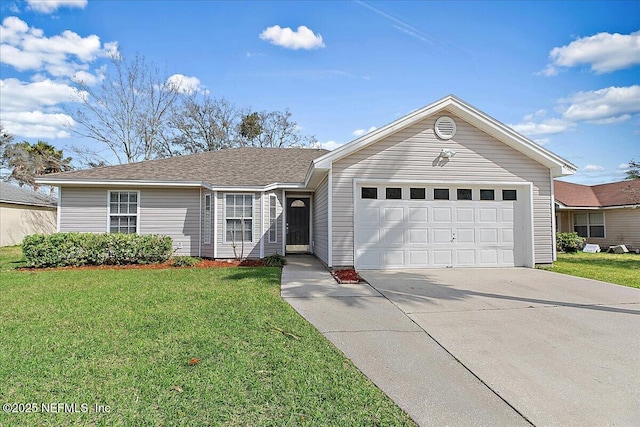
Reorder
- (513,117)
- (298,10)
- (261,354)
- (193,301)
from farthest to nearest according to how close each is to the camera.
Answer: (513,117) < (298,10) < (193,301) < (261,354)

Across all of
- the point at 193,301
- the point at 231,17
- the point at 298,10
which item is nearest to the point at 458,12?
the point at 298,10

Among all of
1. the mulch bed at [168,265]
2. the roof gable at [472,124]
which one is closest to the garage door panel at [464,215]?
the roof gable at [472,124]

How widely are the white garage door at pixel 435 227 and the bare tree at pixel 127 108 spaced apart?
2114cm

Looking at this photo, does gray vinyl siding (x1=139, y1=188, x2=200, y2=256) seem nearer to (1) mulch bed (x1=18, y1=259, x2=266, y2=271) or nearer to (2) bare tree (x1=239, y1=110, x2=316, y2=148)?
(1) mulch bed (x1=18, y1=259, x2=266, y2=271)

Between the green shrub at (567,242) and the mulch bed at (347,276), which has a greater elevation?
the green shrub at (567,242)

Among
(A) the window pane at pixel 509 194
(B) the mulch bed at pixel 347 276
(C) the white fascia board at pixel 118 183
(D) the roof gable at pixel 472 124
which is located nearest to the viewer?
(B) the mulch bed at pixel 347 276

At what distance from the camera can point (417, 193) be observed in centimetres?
984

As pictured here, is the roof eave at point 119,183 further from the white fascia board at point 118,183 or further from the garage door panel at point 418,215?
the garage door panel at point 418,215

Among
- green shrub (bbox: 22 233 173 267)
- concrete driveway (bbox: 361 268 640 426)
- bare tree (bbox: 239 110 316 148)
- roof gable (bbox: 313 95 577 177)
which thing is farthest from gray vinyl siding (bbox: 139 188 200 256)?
bare tree (bbox: 239 110 316 148)

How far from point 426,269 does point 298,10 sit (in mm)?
9225

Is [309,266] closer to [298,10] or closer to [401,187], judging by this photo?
[401,187]

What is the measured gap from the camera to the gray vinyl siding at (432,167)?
30.7 feet

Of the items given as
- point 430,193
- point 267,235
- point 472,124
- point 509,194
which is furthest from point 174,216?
point 509,194

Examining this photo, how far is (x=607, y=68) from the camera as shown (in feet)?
45.8
